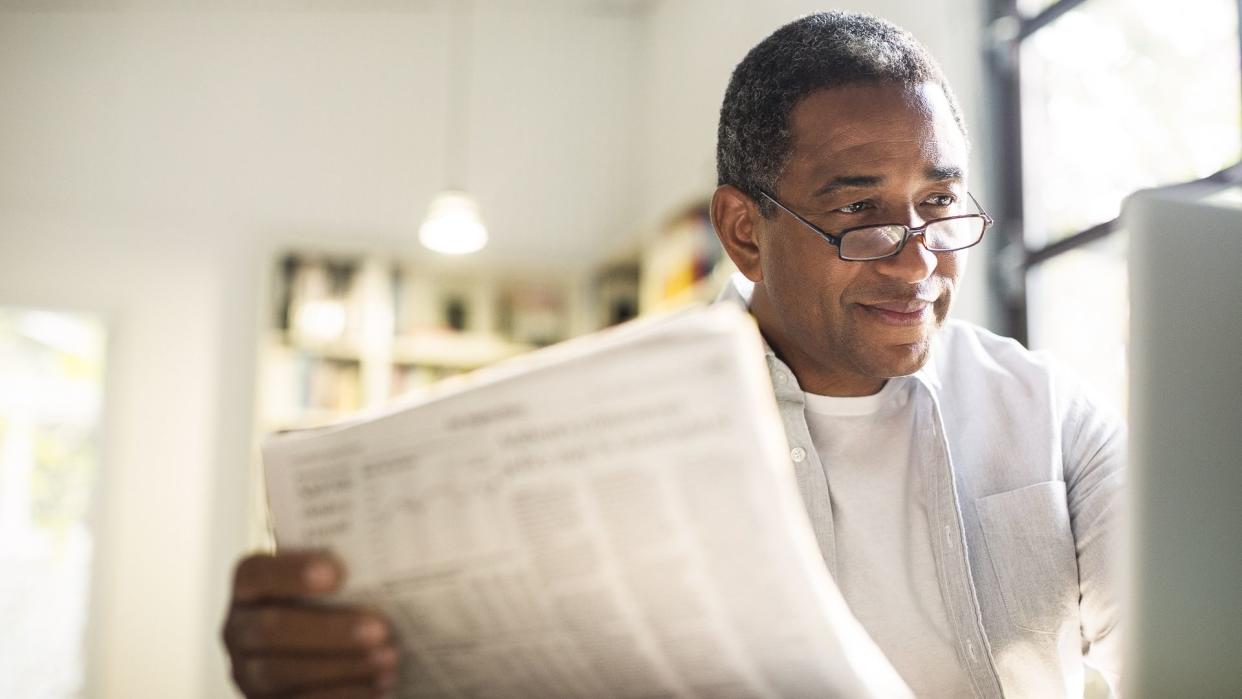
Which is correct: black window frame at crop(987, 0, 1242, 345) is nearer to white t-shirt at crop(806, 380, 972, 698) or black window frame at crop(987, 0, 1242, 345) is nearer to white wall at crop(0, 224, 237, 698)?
white t-shirt at crop(806, 380, 972, 698)

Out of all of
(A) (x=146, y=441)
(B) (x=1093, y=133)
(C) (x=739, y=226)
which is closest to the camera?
(C) (x=739, y=226)

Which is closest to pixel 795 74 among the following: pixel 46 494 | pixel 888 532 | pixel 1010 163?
pixel 888 532

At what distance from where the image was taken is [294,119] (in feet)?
16.3

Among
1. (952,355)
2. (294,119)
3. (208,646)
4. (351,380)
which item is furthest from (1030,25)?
(208,646)

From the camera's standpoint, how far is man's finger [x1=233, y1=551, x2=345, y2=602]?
0.76 meters

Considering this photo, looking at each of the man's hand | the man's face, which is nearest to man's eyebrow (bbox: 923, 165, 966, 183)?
the man's face

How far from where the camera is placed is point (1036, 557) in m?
1.20

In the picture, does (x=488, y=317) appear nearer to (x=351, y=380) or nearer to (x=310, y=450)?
(x=351, y=380)

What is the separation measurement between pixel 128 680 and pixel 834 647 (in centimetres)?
443

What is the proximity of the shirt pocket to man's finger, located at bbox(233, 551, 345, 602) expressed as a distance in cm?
76

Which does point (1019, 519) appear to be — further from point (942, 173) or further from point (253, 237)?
point (253, 237)

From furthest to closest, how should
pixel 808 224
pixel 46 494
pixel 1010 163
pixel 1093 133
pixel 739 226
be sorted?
1. pixel 46 494
2. pixel 1010 163
3. pixel 1093 133
4. pixel 739 226
5. pixel 808 224

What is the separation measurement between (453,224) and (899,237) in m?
2.79

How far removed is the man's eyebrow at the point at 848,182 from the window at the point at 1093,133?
140 cm
